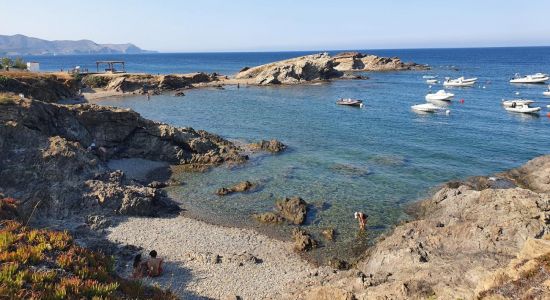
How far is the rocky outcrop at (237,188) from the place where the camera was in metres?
35.6

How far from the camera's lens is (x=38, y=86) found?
7062cm

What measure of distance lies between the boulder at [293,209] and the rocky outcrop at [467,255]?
262 inches

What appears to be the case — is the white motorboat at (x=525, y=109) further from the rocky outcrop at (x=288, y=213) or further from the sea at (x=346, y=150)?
the rocky outcrop at (x=288, y=213)

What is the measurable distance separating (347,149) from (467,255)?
3276cm

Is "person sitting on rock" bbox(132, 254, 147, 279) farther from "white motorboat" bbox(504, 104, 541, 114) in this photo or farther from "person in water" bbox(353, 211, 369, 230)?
"white motorboat" bbox(504, 104, 541, 114)

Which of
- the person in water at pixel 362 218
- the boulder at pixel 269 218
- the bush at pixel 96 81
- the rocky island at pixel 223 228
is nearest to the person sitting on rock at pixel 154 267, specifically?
the rocky island at pixel 223 228

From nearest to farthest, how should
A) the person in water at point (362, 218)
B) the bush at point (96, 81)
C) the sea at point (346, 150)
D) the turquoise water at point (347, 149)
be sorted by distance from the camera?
the person in water at point (362, 218), the sea at point (346, 150), the turquoise water at point (347, 149), the bush at point (96, 81)

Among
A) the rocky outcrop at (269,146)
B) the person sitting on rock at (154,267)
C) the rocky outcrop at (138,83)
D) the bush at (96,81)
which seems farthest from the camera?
the bush at (96,81)

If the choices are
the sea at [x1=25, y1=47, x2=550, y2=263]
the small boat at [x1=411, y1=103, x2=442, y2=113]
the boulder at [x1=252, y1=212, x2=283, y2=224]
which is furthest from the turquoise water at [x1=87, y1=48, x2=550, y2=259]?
the small boat at [x1=411, y1=103, x2=442, y2=113]

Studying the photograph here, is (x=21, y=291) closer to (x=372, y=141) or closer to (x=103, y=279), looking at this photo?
(x=103, y=279)

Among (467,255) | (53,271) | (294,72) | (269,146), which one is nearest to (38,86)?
(269,146)

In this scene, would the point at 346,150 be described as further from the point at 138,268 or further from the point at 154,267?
the point at 138,268

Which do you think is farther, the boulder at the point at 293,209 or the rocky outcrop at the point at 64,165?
the boulder at the point at 293,209

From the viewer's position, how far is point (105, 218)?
2909 centimetres
